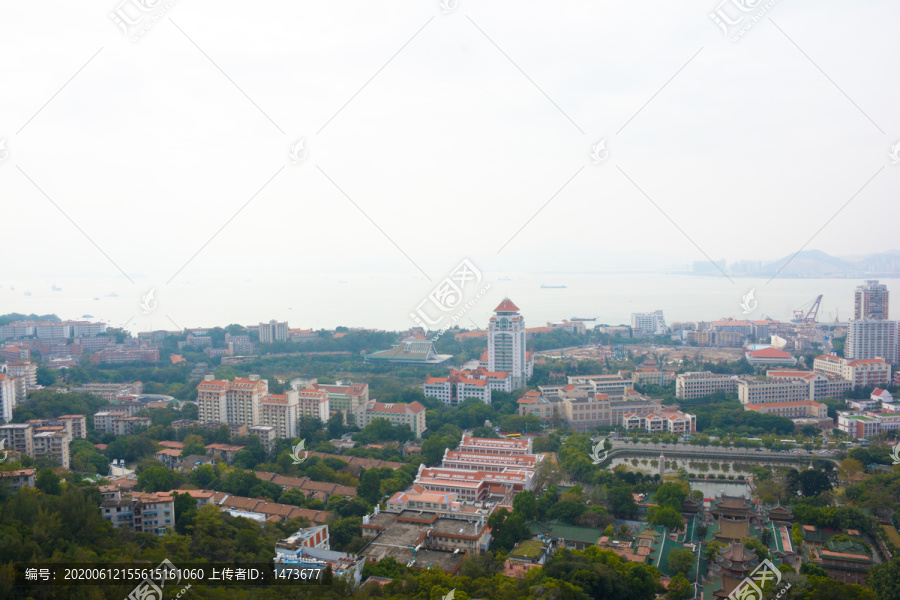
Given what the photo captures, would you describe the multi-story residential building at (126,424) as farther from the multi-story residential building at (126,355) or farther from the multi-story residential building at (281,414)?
the multi-story residential building at (126,355)

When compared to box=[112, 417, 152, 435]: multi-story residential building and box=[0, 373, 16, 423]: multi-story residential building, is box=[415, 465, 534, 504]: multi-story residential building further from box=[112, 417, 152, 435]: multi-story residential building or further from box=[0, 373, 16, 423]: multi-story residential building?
box=[0, 373, 16, 423]: multi-story residential building

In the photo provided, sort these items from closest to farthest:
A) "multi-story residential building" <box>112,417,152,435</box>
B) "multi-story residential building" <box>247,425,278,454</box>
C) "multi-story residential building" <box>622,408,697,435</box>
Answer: "multi-story residential building" <box>247,425,278,454</box>
"multi-story residential building" <box>112,417,152,435</box>
"multi-story residential building" <box>622,408,697,435</box>

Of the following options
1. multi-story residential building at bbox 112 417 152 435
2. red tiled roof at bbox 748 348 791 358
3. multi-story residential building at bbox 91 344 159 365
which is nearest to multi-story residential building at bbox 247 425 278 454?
multi-story residential building at bbox 112 417 152 435

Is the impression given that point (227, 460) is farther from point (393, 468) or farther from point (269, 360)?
point (269, 360)

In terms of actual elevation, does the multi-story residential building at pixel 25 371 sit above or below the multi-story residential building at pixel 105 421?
above

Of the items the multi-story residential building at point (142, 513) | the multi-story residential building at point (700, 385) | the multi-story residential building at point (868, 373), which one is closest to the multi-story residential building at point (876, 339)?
the multi-story residential building at point (868, 373)

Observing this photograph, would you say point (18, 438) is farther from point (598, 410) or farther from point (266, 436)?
point (598, 410)
